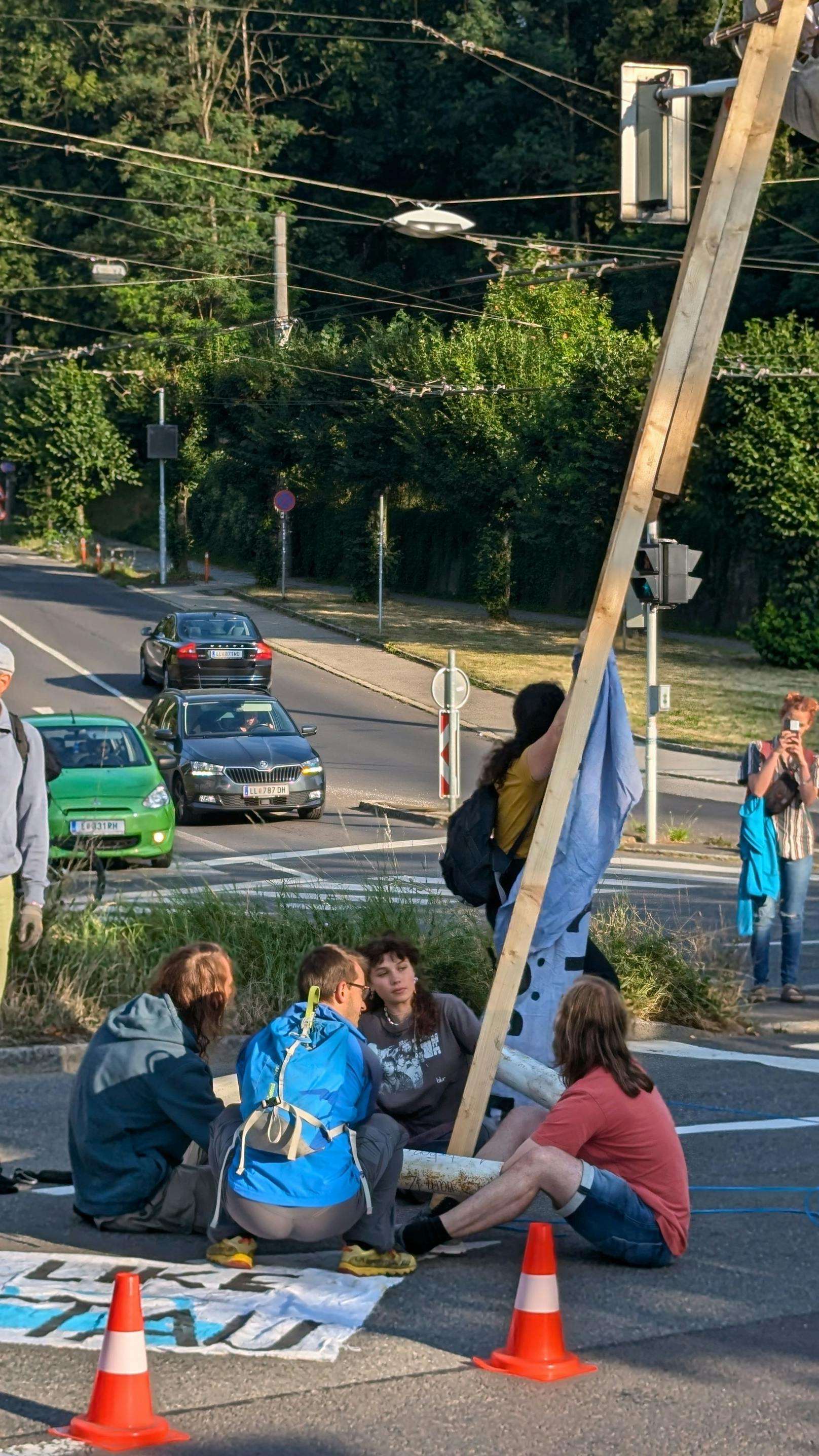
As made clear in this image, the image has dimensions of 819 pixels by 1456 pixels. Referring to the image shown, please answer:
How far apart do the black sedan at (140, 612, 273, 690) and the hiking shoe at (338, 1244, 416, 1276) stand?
94.3 feet

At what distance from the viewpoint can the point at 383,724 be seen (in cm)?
3428

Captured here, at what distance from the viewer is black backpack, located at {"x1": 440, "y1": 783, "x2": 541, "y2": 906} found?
7.23 m

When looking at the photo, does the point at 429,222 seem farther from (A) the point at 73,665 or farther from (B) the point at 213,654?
(A) the point at 73,665

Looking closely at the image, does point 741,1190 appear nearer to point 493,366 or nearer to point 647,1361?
point 647,1361

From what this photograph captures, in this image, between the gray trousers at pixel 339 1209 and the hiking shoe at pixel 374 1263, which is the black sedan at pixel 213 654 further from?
the hiking shoe at pixel 374 1263

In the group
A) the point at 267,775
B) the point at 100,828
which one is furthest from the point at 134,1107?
the point at 267,775

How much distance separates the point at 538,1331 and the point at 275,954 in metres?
5.20

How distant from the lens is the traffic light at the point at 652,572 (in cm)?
2045

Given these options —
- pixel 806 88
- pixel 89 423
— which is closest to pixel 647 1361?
pixel 806 88

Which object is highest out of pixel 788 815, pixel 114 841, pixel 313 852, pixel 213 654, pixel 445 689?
pixel 788 815

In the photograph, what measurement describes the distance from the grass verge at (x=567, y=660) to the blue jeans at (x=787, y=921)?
1847 cm

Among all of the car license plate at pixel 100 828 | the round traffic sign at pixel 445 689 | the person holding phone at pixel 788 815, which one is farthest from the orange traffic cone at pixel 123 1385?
the round traffic sign at pixel 445 689

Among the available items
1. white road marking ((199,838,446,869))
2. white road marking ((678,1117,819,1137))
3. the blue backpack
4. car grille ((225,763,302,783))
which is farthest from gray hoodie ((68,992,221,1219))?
car grille ((225,763,302,783))

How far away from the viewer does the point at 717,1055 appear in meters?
10.2
